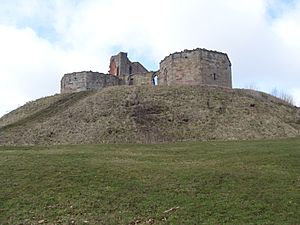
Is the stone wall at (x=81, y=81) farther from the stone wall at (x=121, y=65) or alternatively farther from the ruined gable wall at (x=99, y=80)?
the stone wall at (x=121, y=65)

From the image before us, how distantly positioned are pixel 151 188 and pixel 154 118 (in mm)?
19930

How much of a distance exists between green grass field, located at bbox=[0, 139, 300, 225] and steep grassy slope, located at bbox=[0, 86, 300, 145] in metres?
10.8

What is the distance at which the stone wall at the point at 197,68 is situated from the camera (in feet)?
145

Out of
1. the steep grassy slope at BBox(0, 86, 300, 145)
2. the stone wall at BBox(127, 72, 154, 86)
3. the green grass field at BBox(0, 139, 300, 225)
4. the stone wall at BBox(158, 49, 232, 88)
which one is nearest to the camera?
the green grass field at BBox(0, 139, 300, 225)

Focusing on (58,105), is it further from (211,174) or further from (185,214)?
(185,214)

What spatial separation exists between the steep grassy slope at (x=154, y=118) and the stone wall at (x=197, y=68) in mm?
3500

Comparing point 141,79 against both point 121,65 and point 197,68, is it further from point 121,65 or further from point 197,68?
point 197,68

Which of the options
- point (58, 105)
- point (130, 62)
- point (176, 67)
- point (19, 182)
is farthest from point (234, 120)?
point (130, 62)

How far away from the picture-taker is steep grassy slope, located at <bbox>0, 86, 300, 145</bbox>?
3272 cm

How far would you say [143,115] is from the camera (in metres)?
35.7

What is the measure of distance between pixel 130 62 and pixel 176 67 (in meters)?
18.0

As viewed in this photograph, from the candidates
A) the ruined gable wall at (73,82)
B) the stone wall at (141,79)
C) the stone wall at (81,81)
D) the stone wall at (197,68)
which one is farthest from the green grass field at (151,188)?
the stone wall at (141,79)

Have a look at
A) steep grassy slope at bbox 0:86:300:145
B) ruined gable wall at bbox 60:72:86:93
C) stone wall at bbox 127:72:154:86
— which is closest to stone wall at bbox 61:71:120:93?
ruined gable wall at bbox 60:72:86:93

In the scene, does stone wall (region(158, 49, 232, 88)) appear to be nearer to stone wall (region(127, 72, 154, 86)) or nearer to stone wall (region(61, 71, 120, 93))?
stone wall (region(127, 72, 154, 86))
